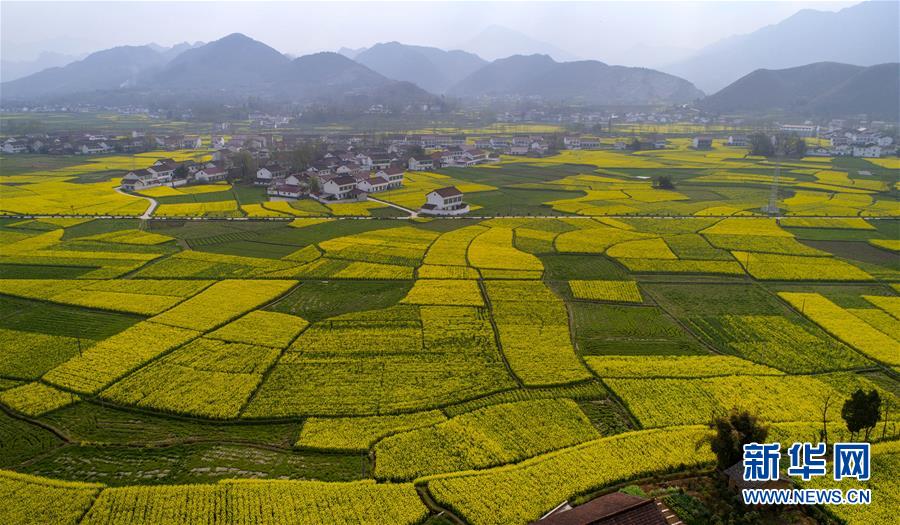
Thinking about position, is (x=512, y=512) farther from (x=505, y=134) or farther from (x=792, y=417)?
(x=505, y=134)

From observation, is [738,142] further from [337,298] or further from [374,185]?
[337,298]

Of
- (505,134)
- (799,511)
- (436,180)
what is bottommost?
(799,511)

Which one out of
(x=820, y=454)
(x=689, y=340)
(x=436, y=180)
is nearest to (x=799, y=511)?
(x=820, y=454)

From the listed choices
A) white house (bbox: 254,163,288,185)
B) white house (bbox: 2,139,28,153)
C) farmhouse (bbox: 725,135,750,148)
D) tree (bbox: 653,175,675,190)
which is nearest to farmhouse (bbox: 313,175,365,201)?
white house (bbox: 254,163,288,185)

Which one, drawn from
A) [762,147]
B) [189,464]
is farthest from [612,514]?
[762,147]

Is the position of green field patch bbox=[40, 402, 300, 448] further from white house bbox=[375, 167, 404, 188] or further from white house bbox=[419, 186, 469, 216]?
white house bbox=[375, 167, 404, 188]

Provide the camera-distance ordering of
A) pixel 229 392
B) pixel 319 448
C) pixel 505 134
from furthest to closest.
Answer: pixel 505 134 < pixel 229 392 < pixel 319 448
